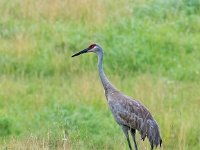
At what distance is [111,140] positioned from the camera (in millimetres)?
10375

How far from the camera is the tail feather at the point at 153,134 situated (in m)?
9.39

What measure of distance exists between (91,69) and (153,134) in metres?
3.79

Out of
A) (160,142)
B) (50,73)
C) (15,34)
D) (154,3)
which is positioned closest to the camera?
(160,142)

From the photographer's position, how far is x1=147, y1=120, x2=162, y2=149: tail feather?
939cm

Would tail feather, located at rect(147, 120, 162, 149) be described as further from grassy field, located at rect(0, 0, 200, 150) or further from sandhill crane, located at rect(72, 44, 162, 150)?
grassy field, located at rect(0, 0, 200, 150)

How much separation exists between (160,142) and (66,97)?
265 centimetres

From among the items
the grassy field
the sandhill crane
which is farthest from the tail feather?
the grassy field

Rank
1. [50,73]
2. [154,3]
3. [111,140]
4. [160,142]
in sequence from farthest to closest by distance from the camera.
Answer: [154,3] → [50,73] → [111,140] → [160,142]

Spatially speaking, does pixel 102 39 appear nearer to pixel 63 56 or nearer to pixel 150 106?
pixel 63 56

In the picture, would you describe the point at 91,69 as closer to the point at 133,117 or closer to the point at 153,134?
the point at 133,117

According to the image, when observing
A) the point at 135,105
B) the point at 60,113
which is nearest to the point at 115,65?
the point at 60,113

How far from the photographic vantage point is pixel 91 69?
13062 mm

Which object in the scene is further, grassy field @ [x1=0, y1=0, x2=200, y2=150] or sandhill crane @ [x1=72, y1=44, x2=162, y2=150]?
grassy field @ [x1=0, y1=0, x2=200, y2=150]

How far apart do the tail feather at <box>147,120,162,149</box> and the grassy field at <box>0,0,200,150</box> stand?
2.14 ft
